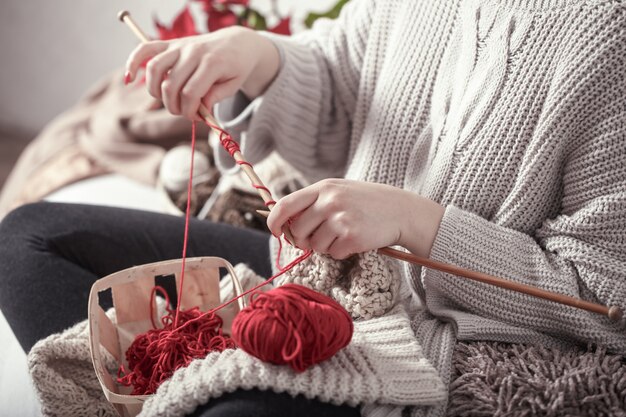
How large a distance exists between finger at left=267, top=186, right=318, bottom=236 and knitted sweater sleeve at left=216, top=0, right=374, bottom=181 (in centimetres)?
35

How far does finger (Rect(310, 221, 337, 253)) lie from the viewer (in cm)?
74

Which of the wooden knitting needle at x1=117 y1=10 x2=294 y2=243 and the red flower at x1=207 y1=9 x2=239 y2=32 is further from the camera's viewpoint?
the red flower at x1=207 y1=9 x2=239 y2=32

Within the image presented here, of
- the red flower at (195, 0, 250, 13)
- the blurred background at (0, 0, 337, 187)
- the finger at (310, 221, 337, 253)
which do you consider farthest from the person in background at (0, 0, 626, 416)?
the blurred background at (0, 0, 337, 187)

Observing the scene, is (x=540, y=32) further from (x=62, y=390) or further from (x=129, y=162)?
(x=129, y=162)

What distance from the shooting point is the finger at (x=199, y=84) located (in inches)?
36.1

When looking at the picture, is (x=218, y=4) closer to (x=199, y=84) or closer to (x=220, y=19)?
(x=220, y=19)

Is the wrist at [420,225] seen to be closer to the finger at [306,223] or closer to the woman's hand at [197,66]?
the finger at [306,223]

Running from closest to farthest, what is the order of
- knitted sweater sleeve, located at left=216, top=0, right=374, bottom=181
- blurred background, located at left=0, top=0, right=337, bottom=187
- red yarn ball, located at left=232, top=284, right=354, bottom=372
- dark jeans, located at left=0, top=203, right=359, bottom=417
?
red yarn ball, located at left=232, top=284, right=354, bottom=372
dark jeans, located at left=0, top=203, right=359, bottom=417
knitted sweater sleeve, located at left=216, top=0, right=374, bottom=181
blurred background, located at left=0, top=0, right=337, bottom=187

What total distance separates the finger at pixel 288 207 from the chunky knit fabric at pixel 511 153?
16 centimetres

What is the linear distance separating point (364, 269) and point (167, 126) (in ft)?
3.40

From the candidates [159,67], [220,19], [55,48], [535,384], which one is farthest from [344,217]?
[55,48]

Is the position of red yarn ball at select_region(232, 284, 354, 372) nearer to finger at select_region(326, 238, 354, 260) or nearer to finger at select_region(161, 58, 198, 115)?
finger at select_region(326, 238, 354, 260)

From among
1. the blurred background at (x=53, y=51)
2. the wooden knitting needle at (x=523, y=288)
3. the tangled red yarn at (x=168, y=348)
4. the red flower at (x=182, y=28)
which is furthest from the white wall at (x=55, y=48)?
the wooden knitting needle at (x=523, y=288)

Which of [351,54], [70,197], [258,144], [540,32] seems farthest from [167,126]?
[540,32]
